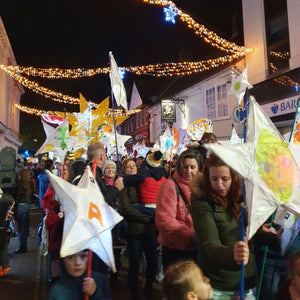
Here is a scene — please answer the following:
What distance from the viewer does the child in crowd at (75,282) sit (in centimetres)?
258

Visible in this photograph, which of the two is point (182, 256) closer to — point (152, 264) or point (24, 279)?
point (152, 264)

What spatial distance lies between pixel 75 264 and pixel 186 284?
3.30 feet

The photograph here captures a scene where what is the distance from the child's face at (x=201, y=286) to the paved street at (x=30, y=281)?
2.77 metres

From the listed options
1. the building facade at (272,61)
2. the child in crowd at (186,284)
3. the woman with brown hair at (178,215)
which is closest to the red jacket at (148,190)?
the woman with brown hair at (178,215)

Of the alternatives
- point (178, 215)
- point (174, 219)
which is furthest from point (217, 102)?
point (174, 219)

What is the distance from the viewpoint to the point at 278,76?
13.5m

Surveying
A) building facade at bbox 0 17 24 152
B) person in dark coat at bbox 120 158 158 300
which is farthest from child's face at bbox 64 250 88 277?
building facade at bbox 0 17 24 152

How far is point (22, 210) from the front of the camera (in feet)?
24.8

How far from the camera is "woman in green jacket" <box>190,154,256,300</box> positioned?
2211 millimetres

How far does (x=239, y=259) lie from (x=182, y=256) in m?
1.25

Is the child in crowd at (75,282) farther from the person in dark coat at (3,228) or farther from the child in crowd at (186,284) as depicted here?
the person in dark coat at (3,228)

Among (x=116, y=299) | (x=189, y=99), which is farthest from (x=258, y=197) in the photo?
(x=189, y=99)

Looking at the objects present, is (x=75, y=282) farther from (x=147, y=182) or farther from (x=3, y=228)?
(x=3, y=228)

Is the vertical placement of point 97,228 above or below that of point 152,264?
above
